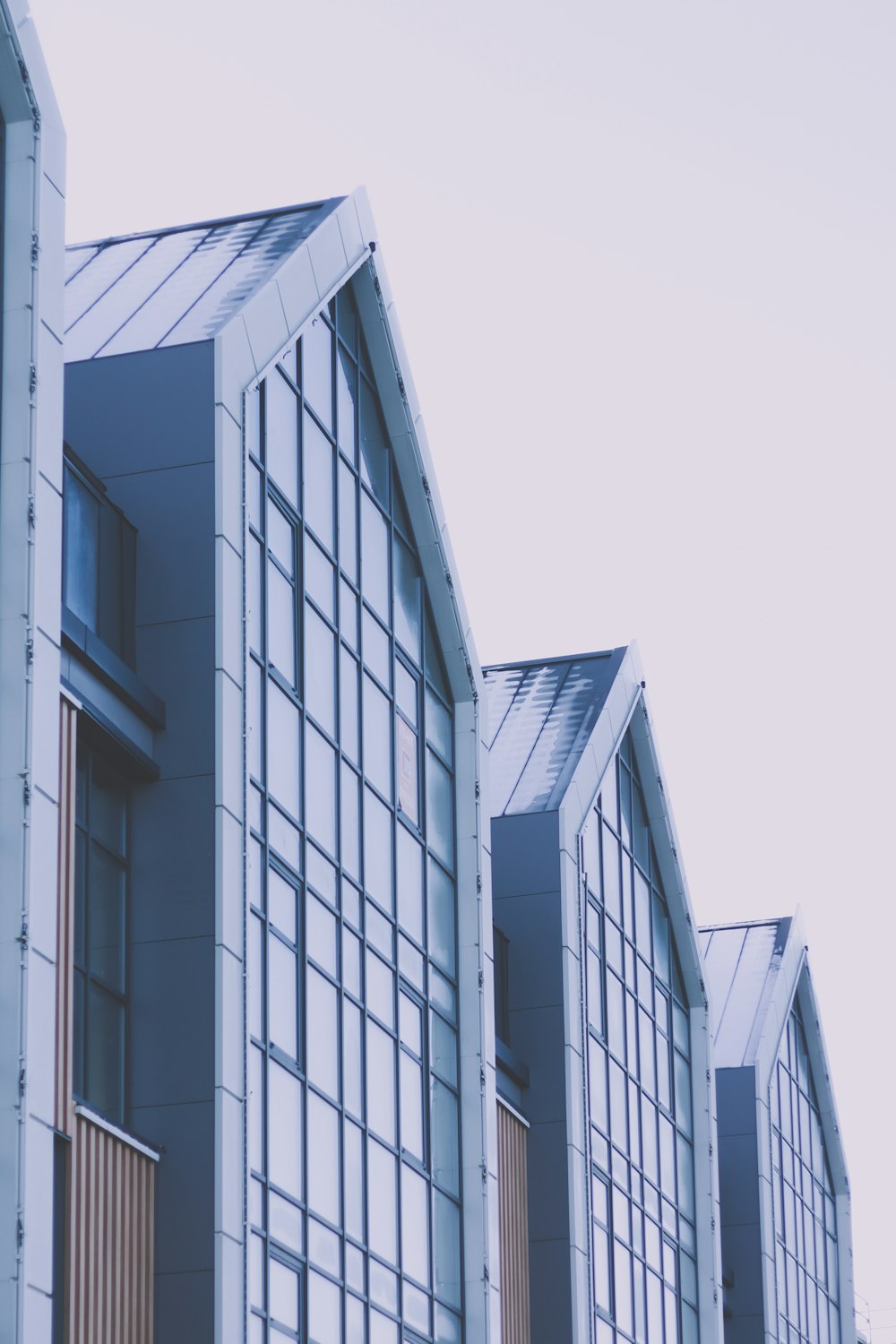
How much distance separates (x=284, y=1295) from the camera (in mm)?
24125

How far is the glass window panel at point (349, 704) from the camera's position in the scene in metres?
28.0

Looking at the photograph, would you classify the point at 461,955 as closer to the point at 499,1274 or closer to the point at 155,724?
the point at 499,1274

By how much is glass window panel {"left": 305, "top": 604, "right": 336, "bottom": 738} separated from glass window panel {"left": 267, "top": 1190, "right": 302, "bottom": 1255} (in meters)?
5.60

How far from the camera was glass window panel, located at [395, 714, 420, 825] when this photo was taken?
30.2 m

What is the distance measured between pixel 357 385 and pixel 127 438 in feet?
20.0

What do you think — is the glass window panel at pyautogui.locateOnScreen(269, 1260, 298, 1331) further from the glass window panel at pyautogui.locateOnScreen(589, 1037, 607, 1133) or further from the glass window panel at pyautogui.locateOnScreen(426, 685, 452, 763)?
the glass window panel at pyautogui.locateOnScreen(589, 1037, 607, 1133)

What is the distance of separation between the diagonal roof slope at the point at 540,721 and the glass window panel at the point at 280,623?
9997 mm

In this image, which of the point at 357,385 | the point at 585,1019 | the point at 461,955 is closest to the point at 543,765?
the point at 585,1019

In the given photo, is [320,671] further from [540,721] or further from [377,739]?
[540,721]

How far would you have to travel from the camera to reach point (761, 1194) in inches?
1924

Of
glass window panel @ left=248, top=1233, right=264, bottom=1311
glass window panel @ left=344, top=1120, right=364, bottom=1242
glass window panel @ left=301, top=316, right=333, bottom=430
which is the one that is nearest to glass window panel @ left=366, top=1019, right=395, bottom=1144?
glass window panel @ left=344, top=1120, right=364, bottom=1242

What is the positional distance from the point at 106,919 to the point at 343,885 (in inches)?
191

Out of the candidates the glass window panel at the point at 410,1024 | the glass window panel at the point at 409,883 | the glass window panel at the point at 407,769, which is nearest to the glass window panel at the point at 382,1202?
the glass window panel at the point at 410,1024

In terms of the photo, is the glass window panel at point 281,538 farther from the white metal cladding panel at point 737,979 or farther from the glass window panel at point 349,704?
the white metal cladding panel at point 737,979
